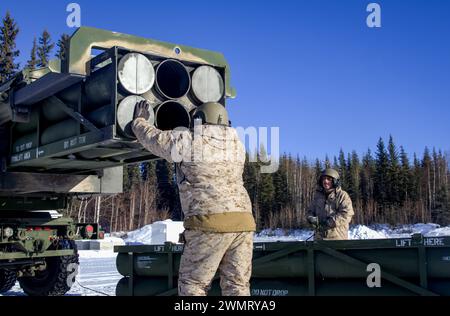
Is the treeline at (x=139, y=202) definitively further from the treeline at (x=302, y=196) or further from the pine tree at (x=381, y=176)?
the pine tree at (x=381, y=176)

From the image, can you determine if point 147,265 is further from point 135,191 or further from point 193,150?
point 135,191

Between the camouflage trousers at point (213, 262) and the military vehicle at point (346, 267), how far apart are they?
1527 millimetres

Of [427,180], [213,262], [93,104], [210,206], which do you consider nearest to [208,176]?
[210,206]

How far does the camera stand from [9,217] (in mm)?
7645

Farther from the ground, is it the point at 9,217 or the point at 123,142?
the point at 123,142

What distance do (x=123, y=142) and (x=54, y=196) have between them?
3.48m

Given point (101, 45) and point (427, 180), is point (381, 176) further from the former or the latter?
point (101, 45)

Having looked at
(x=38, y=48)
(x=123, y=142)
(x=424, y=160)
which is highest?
(x=38, y=48)

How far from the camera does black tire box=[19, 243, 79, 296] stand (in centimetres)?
812

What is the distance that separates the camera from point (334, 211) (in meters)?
6.20

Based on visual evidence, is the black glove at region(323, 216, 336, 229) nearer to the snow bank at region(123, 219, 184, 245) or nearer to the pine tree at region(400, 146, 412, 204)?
the snow bank at region(123, 219, 184, 245)

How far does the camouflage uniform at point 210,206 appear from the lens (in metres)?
3.23

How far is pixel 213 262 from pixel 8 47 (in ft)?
102
